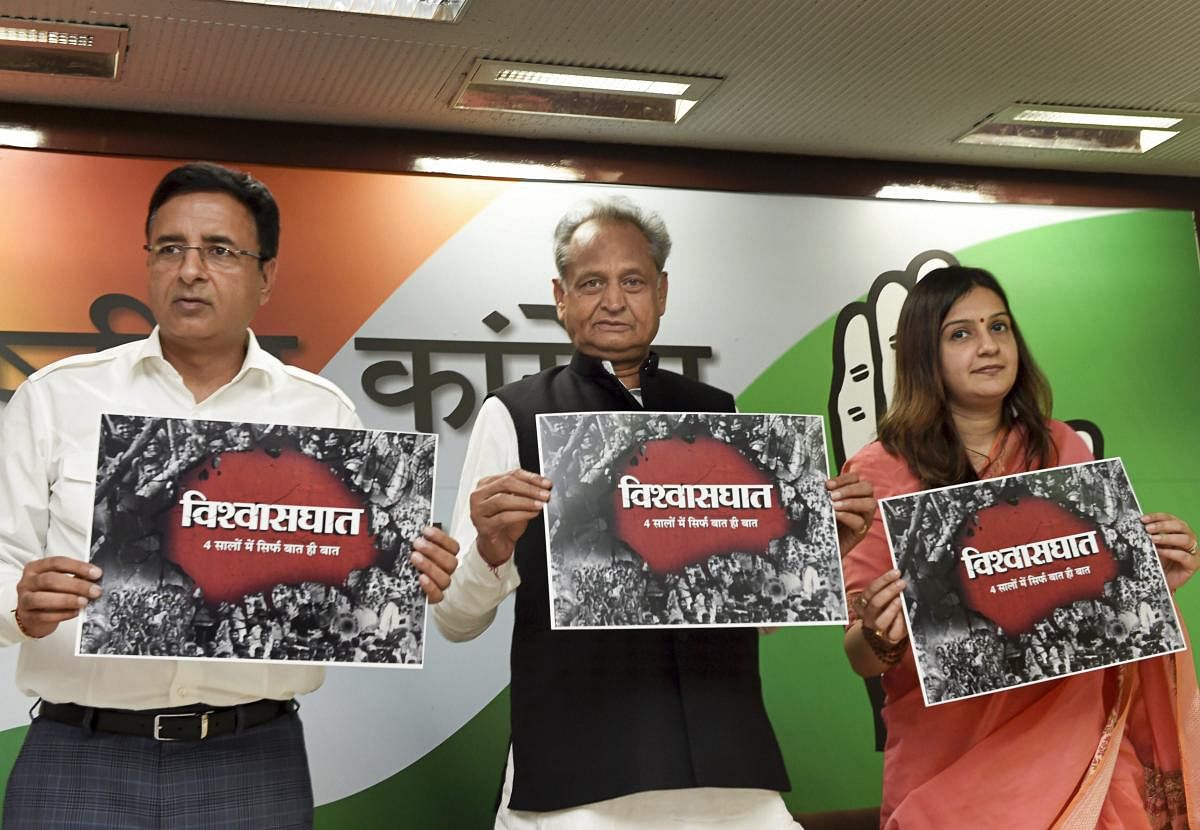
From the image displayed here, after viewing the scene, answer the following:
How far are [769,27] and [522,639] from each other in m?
2.04

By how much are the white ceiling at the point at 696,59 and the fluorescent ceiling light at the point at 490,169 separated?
0.33ft

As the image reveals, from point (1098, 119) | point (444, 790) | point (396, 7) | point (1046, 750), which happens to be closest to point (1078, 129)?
point (1098, 119)

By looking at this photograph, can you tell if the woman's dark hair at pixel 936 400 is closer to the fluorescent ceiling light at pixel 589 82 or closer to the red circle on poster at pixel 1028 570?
the red circle on poster at pixel 1028 570

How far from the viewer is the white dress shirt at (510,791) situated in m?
2.04

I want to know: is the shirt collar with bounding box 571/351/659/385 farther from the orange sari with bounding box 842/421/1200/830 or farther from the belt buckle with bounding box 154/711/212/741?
the belt buckle with bounding box 154/711/212/741

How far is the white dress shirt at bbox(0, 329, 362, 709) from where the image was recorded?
1.99 metres

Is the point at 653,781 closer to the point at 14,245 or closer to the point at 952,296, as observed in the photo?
the point at 952,296

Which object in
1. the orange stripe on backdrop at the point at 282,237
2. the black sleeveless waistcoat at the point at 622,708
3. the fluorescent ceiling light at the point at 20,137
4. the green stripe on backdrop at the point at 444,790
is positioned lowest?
the green stripe on backdrop at the point at 444,790

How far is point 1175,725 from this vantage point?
2.33m

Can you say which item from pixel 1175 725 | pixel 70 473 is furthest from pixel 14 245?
pixel 1175 725

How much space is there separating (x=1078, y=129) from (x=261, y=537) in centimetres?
354

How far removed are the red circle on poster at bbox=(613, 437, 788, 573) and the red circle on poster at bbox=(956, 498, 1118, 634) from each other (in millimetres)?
385

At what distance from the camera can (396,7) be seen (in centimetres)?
324

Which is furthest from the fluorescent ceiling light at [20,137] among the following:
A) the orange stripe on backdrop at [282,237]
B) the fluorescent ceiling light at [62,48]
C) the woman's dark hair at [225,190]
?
the woman's dark hair at [225,190]
